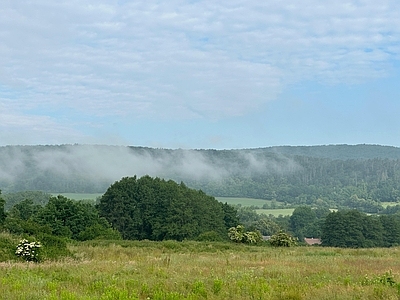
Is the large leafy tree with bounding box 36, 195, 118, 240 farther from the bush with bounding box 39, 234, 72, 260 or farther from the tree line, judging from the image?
the bush with bounding box 39, 234, 72, 260

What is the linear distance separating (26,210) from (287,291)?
61158mm

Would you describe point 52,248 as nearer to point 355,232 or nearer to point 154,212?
point 154,212

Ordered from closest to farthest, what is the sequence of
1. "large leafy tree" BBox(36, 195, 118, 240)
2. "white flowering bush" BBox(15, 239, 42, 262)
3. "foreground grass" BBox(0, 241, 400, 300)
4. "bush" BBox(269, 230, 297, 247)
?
"foreground grass" BBox(0, 241, 400, 300) → "white flowering bush" BBox(15, 239, 42, 262) → "bush" BBox(269, 230, 297, 247) → "large leafy tree" BBox(36, 195, 118, 240)

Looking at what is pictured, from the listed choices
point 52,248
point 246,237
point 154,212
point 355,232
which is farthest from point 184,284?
point 355,232

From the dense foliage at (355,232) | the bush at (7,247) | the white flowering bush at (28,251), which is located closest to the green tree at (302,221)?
the dense foliage at (355,232)

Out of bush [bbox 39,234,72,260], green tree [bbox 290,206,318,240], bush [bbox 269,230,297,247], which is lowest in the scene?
green tree [bbox 290,206,318,240]

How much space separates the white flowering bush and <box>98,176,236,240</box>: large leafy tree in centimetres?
4208

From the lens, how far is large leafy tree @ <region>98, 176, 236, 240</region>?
209 ft

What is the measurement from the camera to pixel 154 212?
65.8 metres

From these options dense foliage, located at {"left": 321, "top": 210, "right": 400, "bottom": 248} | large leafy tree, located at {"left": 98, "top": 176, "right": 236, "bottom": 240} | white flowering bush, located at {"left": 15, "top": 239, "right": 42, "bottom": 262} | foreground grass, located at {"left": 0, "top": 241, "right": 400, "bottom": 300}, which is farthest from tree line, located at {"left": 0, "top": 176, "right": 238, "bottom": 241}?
foreground grass, located at {"left": 0, "top": 241, "right": 400, "bottom": 300}

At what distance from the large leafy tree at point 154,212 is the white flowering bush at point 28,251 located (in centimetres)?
4208

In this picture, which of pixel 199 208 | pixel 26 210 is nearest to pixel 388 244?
pixel 199 208

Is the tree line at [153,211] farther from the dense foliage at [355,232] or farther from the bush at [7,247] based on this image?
the bush at [7,247]

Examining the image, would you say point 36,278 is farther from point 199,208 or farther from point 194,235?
point 199,208
